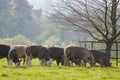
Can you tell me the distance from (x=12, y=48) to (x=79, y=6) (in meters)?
7.37

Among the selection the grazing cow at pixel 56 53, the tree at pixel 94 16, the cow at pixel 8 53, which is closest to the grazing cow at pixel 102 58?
the tree at pixel 94 16

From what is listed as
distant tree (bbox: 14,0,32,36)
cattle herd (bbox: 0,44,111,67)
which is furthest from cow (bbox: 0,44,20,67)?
distant tree (bbox: 14,0,32,36)

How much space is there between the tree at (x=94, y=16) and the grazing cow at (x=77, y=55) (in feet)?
7.84

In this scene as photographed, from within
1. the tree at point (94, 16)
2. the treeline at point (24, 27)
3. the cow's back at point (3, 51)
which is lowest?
the cow's back at point (3, 51)

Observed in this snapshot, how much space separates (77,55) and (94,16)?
4.35 m

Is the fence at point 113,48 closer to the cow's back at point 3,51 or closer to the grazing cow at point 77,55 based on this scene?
the grazing cow at point 77,55

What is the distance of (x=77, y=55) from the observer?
990 inches

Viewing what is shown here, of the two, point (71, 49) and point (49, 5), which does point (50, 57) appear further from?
point (49, 5)

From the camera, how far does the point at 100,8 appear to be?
27.6 meters

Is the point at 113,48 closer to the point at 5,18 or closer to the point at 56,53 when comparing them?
the point at 56,53

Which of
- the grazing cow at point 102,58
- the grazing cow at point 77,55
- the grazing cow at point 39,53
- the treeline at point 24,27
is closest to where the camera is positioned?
the grazing cow at point 39,53

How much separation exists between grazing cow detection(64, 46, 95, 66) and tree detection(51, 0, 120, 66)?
2389mm

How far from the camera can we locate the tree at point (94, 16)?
89.6ft

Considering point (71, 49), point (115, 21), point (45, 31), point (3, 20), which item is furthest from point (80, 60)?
point (45, 31)
